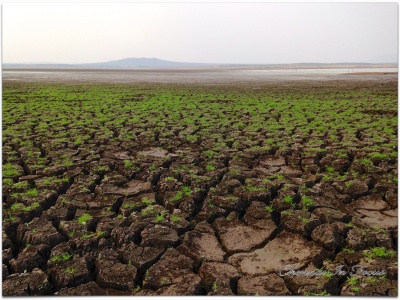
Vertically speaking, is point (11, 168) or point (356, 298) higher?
point (11, 168)

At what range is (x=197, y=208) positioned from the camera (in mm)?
3600

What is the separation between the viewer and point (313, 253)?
2820mm

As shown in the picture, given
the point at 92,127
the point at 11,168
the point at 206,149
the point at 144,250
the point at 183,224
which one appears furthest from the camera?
the point at 92,127

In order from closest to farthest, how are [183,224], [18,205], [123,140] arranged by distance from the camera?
[183,224] < [18,205] < [123,140]

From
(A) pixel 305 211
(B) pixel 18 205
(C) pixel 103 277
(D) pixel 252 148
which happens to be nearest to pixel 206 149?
(D) pixel 252 148

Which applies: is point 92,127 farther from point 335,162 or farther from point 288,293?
point 288,293

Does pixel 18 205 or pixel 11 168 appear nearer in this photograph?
pixel 18 205

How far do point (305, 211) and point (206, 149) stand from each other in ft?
7.70

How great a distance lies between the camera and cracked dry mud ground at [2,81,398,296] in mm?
2553

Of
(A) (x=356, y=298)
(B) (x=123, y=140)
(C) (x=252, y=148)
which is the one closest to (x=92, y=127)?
(B) (x=123, y=140)

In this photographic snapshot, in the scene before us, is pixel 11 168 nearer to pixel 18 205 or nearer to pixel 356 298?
pixel 18 205

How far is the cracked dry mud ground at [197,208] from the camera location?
8.38 ft

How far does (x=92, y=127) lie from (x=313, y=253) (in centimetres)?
508

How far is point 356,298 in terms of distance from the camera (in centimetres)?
239
